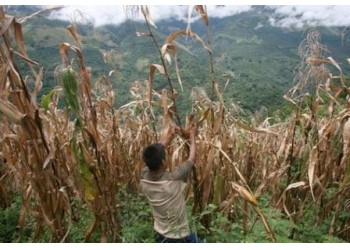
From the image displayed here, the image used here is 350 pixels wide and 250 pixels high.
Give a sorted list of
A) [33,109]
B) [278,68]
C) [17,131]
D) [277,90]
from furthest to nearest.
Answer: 1. [278,68]
2. [277,90]
3. [17,131]
4. [33,109]

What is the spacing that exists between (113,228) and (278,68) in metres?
17.0

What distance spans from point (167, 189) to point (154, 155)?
0.15 m

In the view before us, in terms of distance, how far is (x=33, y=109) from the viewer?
173 centimetres

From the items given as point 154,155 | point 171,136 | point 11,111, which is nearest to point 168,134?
point 171,136

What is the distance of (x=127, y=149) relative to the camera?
9.36 feet

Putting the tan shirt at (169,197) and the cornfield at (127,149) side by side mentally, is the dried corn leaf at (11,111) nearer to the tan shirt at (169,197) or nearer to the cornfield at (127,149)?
the cornfield at (127,149)

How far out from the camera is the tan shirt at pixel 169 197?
1.93 m

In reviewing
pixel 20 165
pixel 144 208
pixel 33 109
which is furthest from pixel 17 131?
Answer: pixel 144 208

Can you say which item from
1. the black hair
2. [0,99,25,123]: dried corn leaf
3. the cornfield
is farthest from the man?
[0,99,25,123]: dried corn leaf

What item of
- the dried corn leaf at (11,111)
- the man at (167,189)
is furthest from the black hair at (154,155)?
the dried corn leaf at (11,111)

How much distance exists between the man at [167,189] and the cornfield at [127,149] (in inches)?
7.3

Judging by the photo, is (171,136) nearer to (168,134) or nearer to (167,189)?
(168,134)

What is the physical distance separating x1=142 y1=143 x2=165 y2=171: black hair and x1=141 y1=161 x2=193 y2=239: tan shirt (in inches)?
2.2

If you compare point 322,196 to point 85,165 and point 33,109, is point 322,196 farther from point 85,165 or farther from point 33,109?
point 33,109
